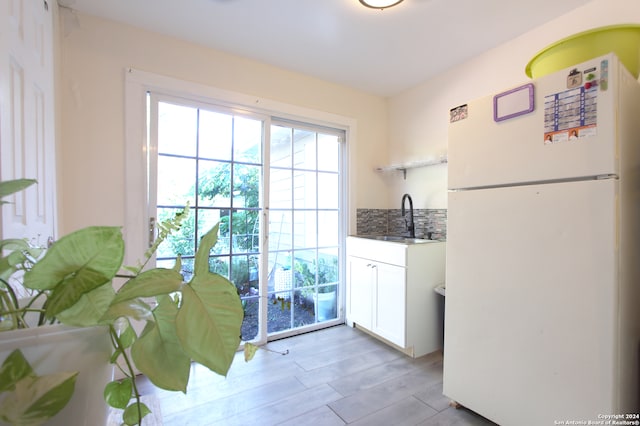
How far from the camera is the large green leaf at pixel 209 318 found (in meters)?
0.32

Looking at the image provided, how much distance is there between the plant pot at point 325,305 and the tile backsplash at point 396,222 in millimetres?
702

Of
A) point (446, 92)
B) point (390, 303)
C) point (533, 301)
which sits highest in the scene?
point (446, 92)

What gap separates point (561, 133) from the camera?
120cm

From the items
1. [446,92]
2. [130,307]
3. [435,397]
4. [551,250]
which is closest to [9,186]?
[130,307]

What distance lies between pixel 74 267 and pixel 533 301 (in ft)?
5.18

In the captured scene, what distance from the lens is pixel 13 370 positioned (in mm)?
291

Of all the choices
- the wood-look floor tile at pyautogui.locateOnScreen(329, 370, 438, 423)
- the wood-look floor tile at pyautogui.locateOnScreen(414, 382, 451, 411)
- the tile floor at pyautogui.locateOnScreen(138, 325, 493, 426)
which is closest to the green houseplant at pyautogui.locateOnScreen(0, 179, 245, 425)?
the tile floor at pyautogui.locateOnScreen(138, 325, 493, 426)

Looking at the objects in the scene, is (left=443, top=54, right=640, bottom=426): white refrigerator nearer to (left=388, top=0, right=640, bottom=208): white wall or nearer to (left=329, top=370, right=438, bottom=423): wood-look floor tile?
(left=329, top=370, right=438, bottom=423): wood-look floor tile

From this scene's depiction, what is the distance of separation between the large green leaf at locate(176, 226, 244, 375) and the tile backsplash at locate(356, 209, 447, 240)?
95.9 inches

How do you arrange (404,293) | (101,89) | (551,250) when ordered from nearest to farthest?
(551,250) < (101,89) < (404,293)

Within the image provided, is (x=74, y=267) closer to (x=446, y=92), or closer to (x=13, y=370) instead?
(x=13, y=370)

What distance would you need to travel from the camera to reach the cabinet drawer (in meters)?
2.19

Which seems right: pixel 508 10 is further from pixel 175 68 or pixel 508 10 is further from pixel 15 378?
pixel 15 378

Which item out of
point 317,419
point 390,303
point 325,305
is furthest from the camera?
point 325,305
